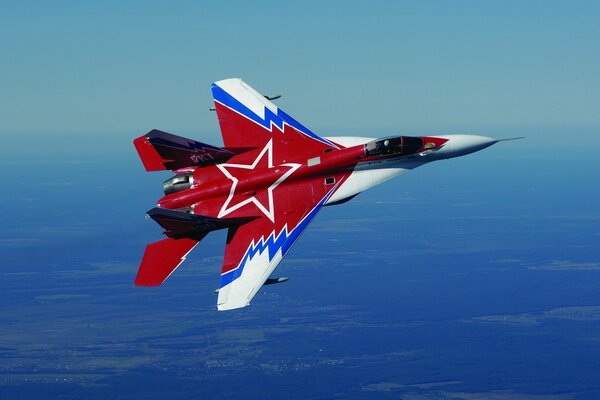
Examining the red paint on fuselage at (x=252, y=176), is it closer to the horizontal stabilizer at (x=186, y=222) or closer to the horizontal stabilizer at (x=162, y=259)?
the horizontal stabilizer at (x=186, y=222)

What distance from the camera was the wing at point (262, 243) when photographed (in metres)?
44.6

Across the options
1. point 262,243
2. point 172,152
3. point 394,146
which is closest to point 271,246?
point 262,243

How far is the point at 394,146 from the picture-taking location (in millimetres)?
48531

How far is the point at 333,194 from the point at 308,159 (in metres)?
2.58

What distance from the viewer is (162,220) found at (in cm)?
4547

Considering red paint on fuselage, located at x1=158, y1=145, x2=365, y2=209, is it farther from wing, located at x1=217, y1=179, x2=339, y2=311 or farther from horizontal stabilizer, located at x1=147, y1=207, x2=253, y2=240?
horizontal stabilizer, located at x1=147, y1=207, x2=253, y2=240

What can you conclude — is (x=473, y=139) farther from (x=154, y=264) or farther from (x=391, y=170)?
(x=154, y=264)

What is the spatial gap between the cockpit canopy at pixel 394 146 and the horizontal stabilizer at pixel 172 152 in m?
8.67

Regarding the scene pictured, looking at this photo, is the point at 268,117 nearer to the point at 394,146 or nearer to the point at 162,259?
the point at 394,146

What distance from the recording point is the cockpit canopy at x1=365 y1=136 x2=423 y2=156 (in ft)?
158

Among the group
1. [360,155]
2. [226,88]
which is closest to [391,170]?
[360,155]

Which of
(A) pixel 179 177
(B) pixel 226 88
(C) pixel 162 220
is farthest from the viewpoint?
(B) pixel 226 88

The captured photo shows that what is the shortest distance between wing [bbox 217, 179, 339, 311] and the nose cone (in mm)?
7596

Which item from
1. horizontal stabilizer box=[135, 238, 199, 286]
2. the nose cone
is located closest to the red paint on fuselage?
horizontal stabilizer box=[135, 238, 199, 286]
